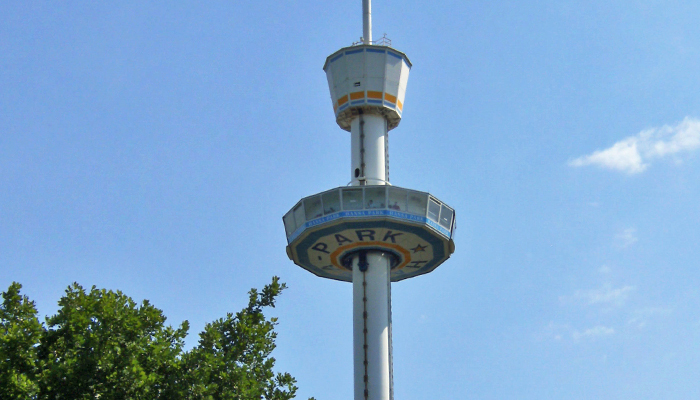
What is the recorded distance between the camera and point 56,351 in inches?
1238

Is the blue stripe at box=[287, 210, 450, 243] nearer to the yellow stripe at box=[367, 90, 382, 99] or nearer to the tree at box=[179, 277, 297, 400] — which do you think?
the yellow stripe at box=[367, 90, 382, 99]

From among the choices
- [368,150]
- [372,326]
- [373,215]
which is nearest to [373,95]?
[368,150]

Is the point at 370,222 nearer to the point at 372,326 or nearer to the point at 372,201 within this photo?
the point at 372,201

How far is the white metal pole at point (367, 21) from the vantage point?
59469 millimetres

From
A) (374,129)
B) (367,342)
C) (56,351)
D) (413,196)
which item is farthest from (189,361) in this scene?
(374,129)

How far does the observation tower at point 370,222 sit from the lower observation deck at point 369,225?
61 millimetres

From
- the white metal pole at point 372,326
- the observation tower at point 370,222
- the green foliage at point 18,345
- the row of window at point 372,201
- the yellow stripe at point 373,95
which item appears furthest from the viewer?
the yellow stripe at point 373,95

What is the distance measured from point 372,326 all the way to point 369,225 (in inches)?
239

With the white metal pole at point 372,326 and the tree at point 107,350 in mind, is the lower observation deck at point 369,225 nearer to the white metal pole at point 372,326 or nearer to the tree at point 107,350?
the white metal pole at point 372,326

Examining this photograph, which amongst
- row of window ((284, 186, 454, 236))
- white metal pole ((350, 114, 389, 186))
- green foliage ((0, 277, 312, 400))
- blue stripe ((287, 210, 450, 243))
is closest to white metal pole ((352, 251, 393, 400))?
blue stripe ((287, 210, 450, 243))

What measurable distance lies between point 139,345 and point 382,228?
2229 cm

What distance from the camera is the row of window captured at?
51406 millimetres

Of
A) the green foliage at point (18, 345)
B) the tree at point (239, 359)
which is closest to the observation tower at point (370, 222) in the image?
the tree at point (239, 359)

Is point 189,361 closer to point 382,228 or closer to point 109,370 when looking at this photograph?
point 109,370
